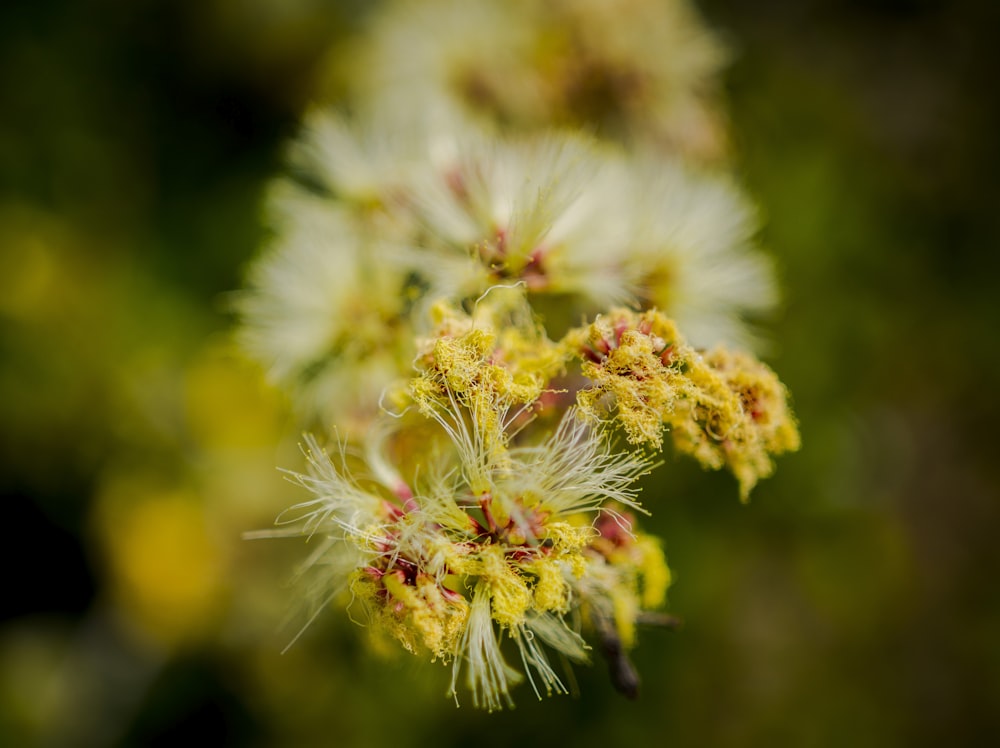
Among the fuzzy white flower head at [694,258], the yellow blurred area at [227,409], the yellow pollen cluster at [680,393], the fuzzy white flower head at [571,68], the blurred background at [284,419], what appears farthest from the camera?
the yellow blurred area at [227,409]

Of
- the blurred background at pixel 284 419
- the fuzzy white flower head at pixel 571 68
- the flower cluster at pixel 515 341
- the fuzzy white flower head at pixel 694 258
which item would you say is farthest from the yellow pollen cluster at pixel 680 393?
the blurred background at pixel 284 419

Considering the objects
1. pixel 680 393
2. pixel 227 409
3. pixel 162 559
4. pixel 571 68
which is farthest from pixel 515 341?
pixel 162 559

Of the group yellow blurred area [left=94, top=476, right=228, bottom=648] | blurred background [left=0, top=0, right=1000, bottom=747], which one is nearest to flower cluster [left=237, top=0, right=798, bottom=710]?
blurred background [left=0, top=0, right=1000, bottom=747]

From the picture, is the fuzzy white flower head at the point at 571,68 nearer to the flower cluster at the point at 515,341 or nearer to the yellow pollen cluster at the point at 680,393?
the flower cluster at the point at 515,341

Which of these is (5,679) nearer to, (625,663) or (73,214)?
(73,214)

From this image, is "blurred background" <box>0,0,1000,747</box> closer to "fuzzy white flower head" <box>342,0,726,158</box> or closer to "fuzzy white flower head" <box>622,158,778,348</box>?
"fuzzy white flower head" <box>342,0,726,158</box>

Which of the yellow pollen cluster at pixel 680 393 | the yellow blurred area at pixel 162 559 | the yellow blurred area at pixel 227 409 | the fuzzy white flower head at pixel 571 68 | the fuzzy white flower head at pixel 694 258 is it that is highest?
the fuzzy white flower head at pixel 571 68
